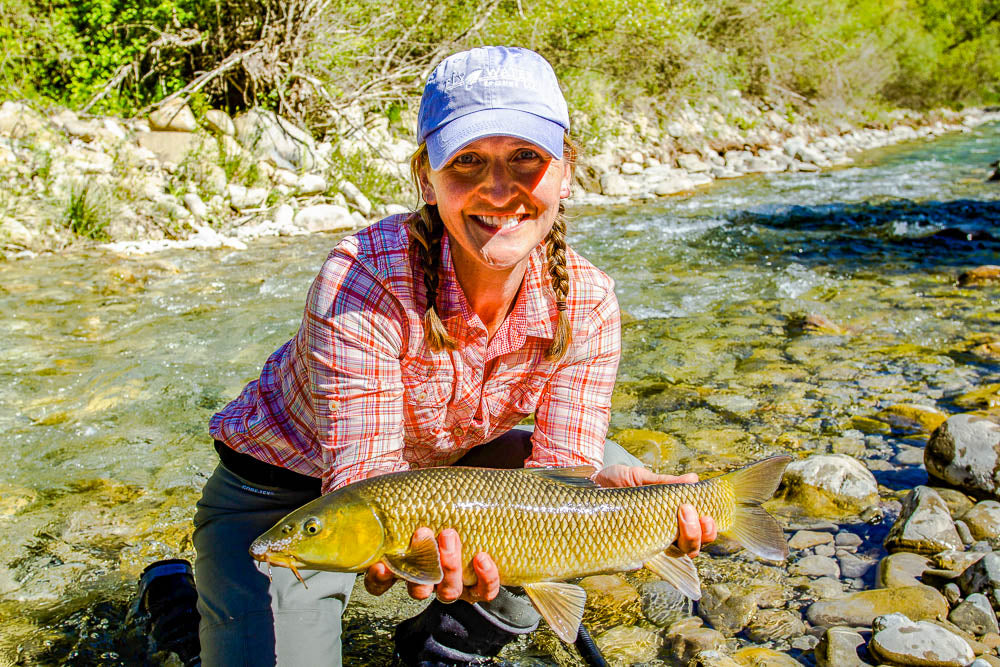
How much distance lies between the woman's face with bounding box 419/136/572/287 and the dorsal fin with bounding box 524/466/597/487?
0.59 metres

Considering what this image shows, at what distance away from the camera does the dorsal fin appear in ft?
7.10

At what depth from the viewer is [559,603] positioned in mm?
2121

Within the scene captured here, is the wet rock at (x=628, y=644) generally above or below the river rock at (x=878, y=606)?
below

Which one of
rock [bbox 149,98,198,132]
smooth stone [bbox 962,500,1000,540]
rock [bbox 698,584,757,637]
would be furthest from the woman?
rock [bbox 149,98,198,132]

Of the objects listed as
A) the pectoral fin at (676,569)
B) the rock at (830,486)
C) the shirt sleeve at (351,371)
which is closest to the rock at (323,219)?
the rock at (830,486)

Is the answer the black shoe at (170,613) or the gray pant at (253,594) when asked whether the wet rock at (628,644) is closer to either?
the gray pant at (253,594)

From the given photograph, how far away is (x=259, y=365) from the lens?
5895 mm

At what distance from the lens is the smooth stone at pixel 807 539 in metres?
3.40

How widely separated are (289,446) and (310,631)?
54cm

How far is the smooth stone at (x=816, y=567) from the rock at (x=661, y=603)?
517 millimetres

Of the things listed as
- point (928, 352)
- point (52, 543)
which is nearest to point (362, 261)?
point (52, 543)

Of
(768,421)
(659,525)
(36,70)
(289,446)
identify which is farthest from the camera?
(36,70)

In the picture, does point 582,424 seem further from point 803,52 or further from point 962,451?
point 803,52

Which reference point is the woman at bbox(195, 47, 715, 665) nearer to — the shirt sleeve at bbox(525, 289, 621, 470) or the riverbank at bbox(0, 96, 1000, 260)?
the shirt sleeve at bbox(525, 289, 621, 470)
